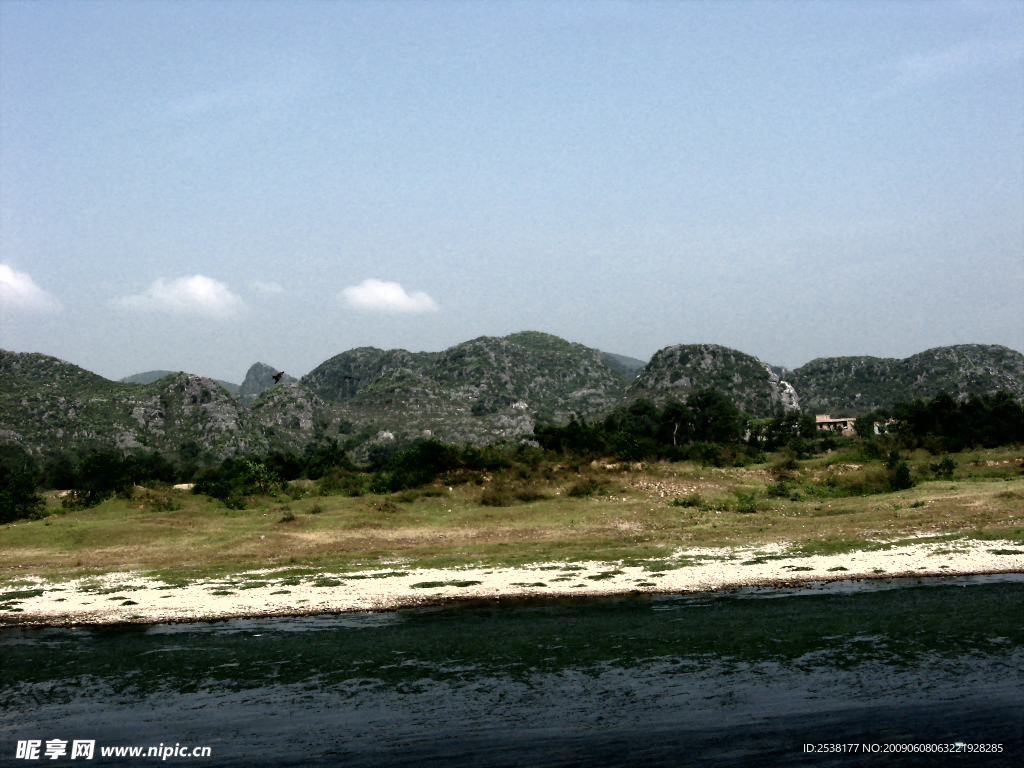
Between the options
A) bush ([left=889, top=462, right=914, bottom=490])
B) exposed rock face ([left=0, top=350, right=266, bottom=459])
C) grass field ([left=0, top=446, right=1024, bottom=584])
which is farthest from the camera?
exposed rock face ([left=0, top=350, right=266, bottom=459])

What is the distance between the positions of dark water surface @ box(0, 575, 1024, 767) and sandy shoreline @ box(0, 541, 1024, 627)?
1.37 metres

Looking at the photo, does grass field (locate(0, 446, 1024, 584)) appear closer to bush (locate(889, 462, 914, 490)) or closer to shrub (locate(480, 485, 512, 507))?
shrub (locate(480, 485, 512, 507))

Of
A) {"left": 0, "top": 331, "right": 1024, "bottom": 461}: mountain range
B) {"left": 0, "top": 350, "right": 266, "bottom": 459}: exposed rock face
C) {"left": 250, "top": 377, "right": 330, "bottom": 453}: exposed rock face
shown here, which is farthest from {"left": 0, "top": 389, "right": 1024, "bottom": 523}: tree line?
{"left": 250, "top": 377, "right": 330, "bottom": 453}: exposed rock face

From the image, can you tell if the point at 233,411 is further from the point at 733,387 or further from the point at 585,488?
the point at 733,387

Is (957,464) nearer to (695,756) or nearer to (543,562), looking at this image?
(543,562)

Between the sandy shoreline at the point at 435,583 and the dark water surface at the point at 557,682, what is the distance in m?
1.37

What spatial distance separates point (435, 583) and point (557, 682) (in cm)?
1163

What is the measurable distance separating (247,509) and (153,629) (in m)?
25.4

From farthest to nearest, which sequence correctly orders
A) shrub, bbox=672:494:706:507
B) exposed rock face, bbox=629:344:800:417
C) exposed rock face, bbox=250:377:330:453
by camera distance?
exposed rock face, bbox=629:344:800:417 < exposed rock face, bbox=250:377:330:453 < shrub, bbox=672:494:706:507

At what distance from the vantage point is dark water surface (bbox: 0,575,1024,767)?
15555 millimetres

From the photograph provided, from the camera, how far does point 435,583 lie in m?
30.0

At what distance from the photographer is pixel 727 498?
4744 centimetres

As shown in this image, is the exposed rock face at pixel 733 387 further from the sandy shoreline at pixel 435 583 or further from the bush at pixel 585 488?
the sandy shoreline at pixel 435 583

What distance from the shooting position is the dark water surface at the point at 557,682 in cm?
1555
